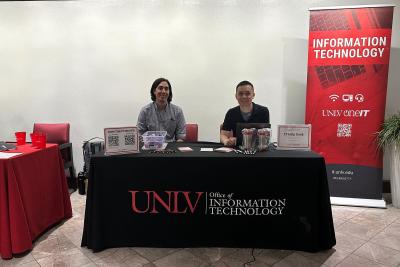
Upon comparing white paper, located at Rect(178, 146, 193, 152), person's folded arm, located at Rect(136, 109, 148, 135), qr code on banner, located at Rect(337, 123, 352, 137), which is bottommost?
white paper, located at Rect(178, 146, 193, 152)

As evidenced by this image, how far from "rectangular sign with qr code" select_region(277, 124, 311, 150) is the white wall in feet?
4.95

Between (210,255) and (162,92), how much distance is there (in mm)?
1485

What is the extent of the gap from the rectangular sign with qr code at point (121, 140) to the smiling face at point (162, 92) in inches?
26.7

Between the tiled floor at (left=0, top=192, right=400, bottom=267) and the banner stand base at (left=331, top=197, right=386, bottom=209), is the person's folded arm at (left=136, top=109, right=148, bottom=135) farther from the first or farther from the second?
the banner stand base at (left=331, top=197, right=386, bottom=209)

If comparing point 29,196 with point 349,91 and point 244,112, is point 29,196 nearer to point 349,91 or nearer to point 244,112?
point 244,112

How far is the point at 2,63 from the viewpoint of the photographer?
3799mm

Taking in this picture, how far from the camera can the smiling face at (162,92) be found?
2.62 m

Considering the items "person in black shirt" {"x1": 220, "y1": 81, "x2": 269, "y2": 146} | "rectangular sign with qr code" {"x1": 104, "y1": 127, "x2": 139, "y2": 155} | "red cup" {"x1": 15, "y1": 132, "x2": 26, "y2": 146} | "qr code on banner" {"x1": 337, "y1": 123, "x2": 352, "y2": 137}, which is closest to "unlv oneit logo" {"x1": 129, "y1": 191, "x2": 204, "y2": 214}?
"rectangular sign with qr code" {"x1": 104, "y1": 127, "x2": 139, "y2": 155}

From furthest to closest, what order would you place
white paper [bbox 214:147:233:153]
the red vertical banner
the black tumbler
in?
the black tumbler
the red vertical banner
white paper [bbox 214:147:233:153]

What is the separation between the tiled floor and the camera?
1.96 meters

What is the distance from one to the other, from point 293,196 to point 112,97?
108 inches

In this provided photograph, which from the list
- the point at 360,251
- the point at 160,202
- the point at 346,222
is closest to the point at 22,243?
the point at 160,202

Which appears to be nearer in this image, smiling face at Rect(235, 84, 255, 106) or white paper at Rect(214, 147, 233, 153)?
white paper at Rect(214, 147, 233, 153)

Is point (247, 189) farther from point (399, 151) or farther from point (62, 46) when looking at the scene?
point (62, 46)
